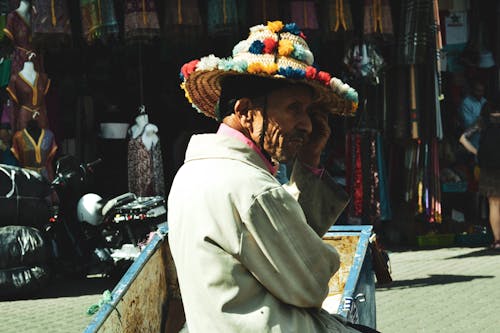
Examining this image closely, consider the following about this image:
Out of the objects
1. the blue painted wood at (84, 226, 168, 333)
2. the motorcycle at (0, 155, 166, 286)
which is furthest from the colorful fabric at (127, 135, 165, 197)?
the blue painted wood at (84, 226, 168, 333)

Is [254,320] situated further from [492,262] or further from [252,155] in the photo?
[492,262]

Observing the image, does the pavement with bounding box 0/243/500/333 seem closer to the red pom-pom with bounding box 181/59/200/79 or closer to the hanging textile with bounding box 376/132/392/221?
the hanging textile with bounding box 376/132/392/221

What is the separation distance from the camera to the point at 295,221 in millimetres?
2695

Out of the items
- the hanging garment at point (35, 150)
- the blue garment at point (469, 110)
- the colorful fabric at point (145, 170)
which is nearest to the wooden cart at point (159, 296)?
the colorful fabric at point (145, 170)

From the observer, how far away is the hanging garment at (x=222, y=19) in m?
10.1

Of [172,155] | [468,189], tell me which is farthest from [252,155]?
[468,189]

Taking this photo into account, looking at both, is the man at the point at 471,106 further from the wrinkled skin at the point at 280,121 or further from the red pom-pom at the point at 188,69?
the wrinkled skin at the point at 280,121

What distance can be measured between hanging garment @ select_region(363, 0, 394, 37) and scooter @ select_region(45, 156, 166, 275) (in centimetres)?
336

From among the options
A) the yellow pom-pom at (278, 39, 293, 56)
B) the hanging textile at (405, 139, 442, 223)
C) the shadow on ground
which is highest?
the yellow pom-pom at (278, 39, 293, 56)

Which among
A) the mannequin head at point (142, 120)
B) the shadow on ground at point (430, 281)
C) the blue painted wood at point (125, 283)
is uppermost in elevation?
the blue painted wood at point (125, 283)

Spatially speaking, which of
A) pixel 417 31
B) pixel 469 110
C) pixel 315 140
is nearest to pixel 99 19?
→ pixel 417 31

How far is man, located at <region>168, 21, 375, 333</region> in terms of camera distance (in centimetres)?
265

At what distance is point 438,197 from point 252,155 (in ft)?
28.7

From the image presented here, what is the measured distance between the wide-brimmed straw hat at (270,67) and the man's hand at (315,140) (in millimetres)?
63
